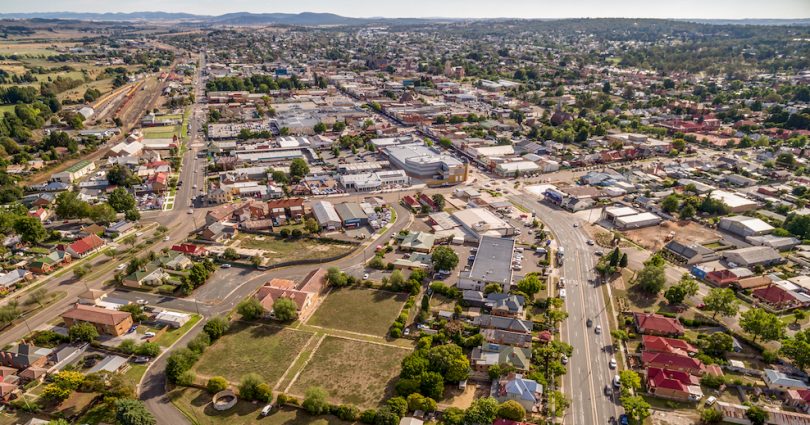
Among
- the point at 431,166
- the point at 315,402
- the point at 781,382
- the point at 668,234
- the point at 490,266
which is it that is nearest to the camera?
the point at 315,402

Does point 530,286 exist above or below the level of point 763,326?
below

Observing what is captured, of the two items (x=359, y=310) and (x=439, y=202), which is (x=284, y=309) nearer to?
(x=359, y=310)

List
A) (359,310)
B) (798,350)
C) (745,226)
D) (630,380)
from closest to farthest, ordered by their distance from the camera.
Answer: (630,380) < (798,350) < (359,310) < (745,226)

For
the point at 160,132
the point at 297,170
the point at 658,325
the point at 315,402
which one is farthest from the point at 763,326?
the point at 160,132

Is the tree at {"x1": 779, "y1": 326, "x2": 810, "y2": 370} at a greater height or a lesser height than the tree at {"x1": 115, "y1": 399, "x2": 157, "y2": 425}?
greater

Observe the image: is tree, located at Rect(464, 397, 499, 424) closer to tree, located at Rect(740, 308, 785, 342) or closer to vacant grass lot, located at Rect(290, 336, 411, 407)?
vacant grass lot, located at Rect(290, 336, 411, 407)

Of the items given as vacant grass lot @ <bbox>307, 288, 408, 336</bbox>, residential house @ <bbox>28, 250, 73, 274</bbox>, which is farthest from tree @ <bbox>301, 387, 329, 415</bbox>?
residential house @ <bbox>28, 250, 73, 274</bbox>

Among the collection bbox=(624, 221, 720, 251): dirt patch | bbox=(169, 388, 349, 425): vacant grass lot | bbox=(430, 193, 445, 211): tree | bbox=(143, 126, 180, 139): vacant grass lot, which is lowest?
bbox=(169, 388, 349, 425): vacant grass lot

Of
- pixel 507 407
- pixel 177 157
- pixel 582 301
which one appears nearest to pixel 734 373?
pixel 582 301
